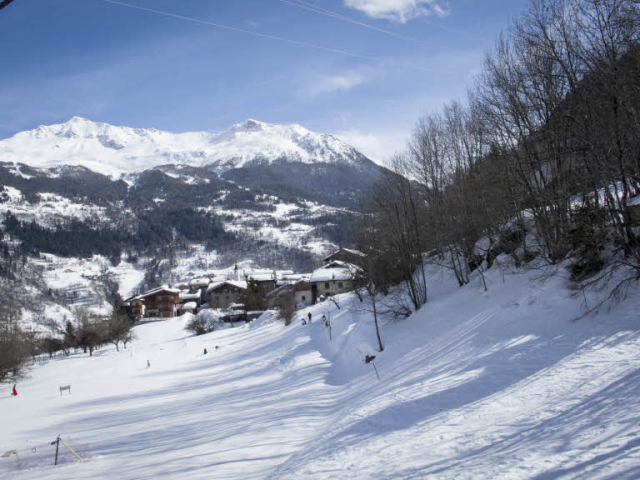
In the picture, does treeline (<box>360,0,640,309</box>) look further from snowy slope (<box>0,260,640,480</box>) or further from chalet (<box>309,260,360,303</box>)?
chalet (<box>309,260,360,303</box>)

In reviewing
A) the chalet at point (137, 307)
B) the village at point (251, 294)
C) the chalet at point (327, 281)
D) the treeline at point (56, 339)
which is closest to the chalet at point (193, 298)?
the village at point (251, 294)

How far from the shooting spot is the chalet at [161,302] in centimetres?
11038

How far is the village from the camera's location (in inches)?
2426

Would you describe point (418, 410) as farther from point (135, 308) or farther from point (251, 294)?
point (135, 308)

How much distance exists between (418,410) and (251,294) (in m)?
67.0

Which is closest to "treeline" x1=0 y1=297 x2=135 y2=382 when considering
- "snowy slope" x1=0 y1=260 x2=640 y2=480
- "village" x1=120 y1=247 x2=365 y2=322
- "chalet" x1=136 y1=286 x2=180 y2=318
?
"village" x1=120 y1=247 x2=365 y2=322

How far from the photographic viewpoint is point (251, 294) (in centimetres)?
7388

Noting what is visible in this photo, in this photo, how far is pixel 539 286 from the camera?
1385 centimetres

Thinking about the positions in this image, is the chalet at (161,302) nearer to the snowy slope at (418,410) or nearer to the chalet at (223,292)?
the chalet at (223,292)

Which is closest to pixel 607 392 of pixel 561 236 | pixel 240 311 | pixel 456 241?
pixel 561 236

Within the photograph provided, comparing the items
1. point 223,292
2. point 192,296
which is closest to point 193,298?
point 192,296

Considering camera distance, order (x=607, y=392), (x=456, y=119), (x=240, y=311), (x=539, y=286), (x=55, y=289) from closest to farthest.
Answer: (x=607, y=392) < (x=539, y=286) < (x=456, y=119) < (x=240, y=311) < (x=55, y=289)

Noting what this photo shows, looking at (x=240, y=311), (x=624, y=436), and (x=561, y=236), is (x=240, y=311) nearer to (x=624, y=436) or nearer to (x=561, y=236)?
(x=561, y=236)

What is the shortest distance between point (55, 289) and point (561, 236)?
207 meters
